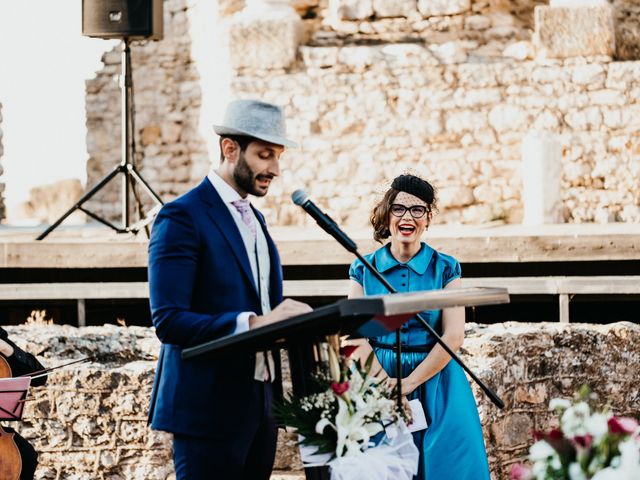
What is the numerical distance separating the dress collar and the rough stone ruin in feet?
20.5

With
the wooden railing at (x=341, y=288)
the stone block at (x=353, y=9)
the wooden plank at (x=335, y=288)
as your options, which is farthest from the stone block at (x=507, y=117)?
the wooden plank at (x=335, y=288)

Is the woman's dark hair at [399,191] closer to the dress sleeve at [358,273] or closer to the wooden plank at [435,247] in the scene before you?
the dress sleeve at [358,273]

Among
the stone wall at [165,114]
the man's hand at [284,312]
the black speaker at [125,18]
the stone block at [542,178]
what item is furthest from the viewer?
the stone wall at [165,114]

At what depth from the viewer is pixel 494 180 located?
10.1 m

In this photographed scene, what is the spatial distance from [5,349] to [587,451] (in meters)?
2.23

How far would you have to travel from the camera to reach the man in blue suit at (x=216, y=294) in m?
2.74

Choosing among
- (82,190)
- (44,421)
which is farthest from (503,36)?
(44,421)

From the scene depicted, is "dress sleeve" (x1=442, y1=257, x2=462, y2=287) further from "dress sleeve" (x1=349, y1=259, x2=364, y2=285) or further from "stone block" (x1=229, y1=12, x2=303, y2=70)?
"stone block" (x1=229, y1=12, x2=303, y2=70)

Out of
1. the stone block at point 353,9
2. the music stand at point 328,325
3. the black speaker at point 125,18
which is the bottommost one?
the music stand at point 328,325

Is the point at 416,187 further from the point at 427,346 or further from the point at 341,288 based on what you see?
the point at 341,288

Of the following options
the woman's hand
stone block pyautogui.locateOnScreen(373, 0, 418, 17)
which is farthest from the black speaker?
the woman's hand

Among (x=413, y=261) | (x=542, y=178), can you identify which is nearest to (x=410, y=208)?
(x=413, y=261)

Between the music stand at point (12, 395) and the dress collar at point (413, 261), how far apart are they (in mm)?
1148

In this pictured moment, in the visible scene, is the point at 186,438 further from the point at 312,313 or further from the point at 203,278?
the point at 312,313
